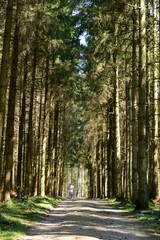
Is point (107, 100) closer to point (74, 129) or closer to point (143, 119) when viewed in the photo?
point (143, 119)

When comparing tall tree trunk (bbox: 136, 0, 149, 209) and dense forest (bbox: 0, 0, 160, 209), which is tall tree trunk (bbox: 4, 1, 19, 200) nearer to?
dense forest (bbox: 0, 0, 160, 209)

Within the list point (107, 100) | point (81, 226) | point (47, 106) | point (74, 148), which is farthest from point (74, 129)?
point (81, 226)

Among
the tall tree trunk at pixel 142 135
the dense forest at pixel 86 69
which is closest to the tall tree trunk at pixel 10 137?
the dense forest at pixel 86 69

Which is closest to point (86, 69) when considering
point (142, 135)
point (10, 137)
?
point (142, 135)

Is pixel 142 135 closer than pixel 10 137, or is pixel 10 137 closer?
pixel 10 137

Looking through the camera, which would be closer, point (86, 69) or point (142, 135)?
point (142, 135)

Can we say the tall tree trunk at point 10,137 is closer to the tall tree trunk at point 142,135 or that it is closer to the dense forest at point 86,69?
the dense forest at point 86,69

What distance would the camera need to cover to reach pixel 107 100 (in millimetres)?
23047

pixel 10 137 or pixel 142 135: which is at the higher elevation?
pixel 142 135

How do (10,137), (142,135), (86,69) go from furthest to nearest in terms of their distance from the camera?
1. (86,69)
2. (142,135)
3. (10,137)

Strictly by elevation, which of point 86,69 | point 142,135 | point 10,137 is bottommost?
point 10,137

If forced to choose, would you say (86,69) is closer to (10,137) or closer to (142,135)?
(142,135)

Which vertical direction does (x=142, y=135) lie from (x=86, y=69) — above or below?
below

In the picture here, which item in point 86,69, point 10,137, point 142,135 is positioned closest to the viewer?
point 10,137
